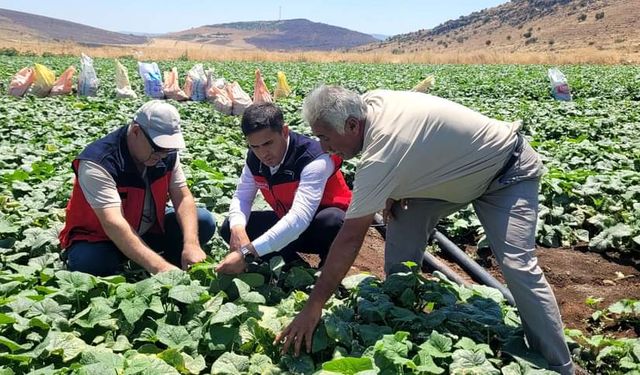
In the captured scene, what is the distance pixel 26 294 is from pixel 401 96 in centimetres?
206

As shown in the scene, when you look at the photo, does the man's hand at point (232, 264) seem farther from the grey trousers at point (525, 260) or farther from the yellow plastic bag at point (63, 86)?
the yellow plastic bag at point (63, 86)

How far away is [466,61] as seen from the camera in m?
36.6

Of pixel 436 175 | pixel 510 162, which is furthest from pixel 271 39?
pixel 436 175

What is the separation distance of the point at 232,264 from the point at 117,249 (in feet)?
3.03

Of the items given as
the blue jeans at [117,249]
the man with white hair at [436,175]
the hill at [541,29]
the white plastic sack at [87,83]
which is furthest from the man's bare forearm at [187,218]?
the hill at [541,29]

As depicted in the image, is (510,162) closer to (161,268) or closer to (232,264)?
(232,264)

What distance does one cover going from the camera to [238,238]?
3.51 metres

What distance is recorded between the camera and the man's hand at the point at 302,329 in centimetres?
262

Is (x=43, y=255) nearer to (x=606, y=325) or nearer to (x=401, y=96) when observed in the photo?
(x=401, y=96)

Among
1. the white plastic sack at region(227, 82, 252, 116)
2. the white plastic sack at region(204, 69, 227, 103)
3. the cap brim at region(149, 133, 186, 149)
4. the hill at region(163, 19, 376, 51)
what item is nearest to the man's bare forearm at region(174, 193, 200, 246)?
the cap brim at region(149, 133, 186, 149)

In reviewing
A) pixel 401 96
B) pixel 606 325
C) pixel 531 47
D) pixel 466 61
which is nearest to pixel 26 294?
pixel 401 96

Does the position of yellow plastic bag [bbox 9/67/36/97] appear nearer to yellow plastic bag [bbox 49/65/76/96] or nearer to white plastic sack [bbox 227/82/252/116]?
yellow plastic bag [bbox 49/65/76/96]

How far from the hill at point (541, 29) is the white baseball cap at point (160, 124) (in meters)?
44.6

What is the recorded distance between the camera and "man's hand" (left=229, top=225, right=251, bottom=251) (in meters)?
3.46
